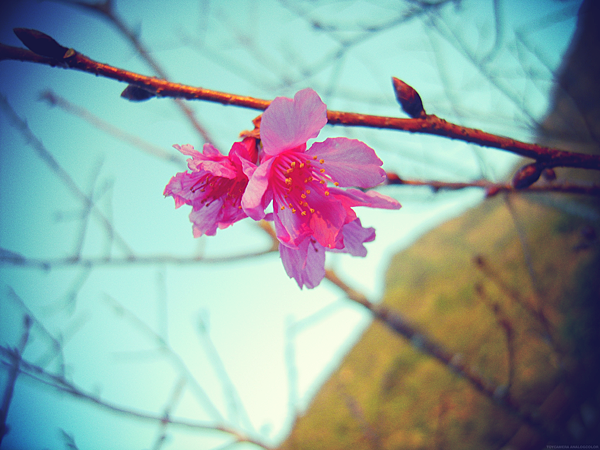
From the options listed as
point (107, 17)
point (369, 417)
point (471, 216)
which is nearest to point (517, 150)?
point (107, 17)

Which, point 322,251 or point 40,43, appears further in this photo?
point 322,251

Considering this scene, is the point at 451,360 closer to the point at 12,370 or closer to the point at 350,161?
the point at 350,161

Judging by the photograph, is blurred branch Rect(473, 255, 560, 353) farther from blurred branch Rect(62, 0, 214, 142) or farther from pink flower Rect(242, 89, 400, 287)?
blurred branch Rect(62, 0, 214, 142)

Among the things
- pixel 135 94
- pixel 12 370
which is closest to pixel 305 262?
pixel 135 94

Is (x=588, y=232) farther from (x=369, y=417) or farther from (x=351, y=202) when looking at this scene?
(x=369, y=417)

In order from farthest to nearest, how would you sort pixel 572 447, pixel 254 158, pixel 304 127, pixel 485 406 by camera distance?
pixel 485 406 → pixel 572 447 → pixel 254 158 → pixel 304 127

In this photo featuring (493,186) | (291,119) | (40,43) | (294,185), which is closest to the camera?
(40,43)

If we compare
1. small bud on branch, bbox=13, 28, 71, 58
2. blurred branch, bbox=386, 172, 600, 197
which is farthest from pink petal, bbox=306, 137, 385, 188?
small bud on branch, bbox=13, 28, 71, 58

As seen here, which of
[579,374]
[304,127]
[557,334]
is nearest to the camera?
[304,127]
